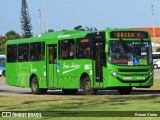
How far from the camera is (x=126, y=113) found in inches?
612

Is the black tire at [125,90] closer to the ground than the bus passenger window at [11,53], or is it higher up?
closer to the ground

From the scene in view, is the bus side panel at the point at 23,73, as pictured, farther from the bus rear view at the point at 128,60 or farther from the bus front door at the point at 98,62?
the bus rear view at the point at 128,60

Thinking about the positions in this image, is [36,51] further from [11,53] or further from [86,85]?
[86,85]

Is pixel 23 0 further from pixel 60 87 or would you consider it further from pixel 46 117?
pixel 46 117

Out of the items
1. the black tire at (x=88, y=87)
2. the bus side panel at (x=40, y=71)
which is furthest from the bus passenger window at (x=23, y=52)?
the black tire at (x=88, y=87)

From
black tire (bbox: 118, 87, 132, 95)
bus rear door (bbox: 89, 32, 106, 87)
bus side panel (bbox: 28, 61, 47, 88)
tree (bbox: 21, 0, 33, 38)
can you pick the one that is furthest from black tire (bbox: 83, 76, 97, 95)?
tree (bbox: 21, 0, 33, 38)

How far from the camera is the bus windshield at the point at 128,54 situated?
25406mm

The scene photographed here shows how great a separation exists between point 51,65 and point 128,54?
5.12m

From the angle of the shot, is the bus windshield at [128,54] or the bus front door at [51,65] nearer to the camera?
the bus windshield at [128,54]

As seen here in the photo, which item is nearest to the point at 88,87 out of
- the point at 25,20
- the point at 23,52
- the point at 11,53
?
the point at 23,52

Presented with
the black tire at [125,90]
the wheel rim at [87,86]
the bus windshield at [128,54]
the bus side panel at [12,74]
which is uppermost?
the bus windshield at [128,54]

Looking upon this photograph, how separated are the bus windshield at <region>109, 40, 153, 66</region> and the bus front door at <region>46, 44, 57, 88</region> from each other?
4348 millimetres

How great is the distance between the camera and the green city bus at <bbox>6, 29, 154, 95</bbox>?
25469 mm

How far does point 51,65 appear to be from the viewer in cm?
2909
